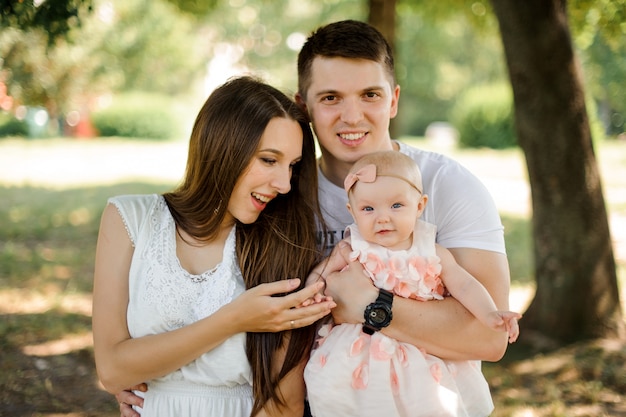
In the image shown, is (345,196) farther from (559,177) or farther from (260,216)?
(559,177)

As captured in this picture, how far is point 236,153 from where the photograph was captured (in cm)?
287

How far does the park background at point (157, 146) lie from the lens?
566 centimetres

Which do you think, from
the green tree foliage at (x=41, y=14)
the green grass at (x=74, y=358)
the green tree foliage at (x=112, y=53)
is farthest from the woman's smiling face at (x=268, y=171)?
the green tree foliage at (x=112, y=53)

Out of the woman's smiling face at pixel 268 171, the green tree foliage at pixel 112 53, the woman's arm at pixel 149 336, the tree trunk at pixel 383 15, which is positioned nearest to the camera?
the woman's arm at pixel 149 336

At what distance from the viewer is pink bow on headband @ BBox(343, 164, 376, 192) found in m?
2.79

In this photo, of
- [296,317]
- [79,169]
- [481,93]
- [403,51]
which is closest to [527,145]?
[296,317]

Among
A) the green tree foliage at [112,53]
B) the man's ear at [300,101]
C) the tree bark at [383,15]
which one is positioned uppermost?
the green tree foliage at [112,53]

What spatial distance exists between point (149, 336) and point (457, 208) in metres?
1.42

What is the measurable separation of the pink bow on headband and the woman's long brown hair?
0.31m

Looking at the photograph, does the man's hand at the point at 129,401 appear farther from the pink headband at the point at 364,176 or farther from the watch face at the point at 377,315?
the pink headband at the point at 364,176

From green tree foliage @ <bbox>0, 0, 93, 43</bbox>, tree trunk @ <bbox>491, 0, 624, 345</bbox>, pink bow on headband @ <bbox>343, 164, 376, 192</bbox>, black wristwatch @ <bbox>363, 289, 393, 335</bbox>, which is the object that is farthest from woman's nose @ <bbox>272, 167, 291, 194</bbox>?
tree trunk @ <bbox>491, 0, 624, 345</bbox>

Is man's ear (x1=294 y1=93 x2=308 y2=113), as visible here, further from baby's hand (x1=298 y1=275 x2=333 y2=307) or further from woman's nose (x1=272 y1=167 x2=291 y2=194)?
baby's hand (x1=298 y1=275 x2=333 y2=307)

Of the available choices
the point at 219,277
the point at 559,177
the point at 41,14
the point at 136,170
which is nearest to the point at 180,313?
the point at 219,277

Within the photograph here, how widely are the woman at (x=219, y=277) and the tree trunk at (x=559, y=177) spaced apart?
11.8 feet
